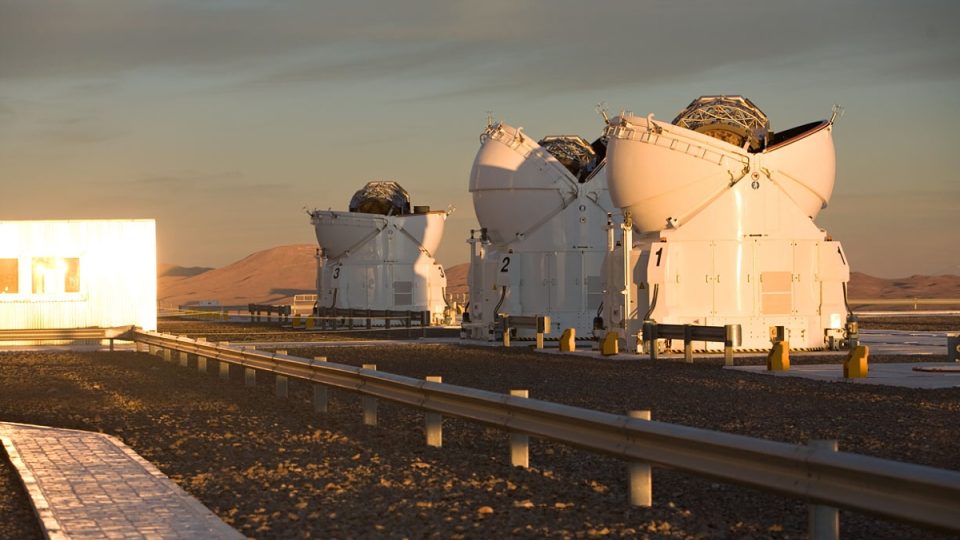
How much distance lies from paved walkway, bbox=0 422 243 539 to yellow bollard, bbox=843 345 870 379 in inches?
495

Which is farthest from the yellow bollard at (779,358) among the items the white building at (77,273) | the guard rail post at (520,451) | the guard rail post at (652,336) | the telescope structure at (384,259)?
the telescope structure at (384,259)

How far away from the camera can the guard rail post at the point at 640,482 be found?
9.41 m

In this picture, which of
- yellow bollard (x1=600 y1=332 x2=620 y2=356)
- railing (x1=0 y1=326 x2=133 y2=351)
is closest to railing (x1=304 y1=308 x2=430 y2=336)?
railing (x1=0 y1=326 x2=133 y2=351)

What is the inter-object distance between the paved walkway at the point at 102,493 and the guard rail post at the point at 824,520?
313 centimetres

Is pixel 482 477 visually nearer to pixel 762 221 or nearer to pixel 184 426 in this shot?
pixel 184 426

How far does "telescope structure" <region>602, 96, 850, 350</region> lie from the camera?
1245 inches

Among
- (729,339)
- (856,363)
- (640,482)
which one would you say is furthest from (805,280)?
(640,482)

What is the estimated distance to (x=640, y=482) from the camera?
371 inches

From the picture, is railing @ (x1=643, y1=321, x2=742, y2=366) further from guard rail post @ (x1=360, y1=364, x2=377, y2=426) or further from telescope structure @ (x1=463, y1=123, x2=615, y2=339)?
guard rail post @ (x1=360, y1=364, x2=377, y2=426)

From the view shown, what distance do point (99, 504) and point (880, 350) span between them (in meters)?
25.7

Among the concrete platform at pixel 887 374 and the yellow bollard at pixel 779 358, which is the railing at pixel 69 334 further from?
the yellow bollard at pixel 779 358

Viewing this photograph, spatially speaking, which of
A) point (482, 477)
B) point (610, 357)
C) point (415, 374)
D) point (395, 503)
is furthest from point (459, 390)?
point (610, 357)

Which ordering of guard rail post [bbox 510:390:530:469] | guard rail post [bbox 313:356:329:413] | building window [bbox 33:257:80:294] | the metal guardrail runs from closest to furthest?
the metal guardrail
guard rail post [bbox 510:390:530:469]
guard rail post [bbox 313:356:329:413]
building window [bbox 33:257:80:294]

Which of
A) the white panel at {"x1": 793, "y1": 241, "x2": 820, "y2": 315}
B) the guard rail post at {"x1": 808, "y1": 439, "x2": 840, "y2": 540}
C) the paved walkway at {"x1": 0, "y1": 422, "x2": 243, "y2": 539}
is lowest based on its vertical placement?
the paved walkway at {"x1": 0, "y1": 422, "x2": 243, "y2": 539}
